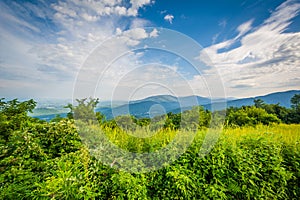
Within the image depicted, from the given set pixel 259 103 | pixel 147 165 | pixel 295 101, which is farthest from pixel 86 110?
pixel 295 101

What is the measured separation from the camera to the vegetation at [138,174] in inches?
81.2

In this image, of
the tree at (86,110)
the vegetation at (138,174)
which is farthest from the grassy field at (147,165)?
the tree at (86,110)

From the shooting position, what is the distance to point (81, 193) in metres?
2.01

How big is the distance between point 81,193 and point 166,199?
1149 mm

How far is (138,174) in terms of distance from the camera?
2.35 m

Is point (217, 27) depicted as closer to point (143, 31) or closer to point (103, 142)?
point (143, 31)

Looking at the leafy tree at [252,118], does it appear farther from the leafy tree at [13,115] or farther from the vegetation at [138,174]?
the leafy tree at [13,115]

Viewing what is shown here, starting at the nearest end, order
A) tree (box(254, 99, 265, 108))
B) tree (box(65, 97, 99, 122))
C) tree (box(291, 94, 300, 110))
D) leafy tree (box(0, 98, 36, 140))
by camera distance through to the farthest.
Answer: tree (box(65, 97, 99, 122))
leafy tree (box(0, 98, 36, 140))
tree (box(291, 94, 300, 110))
tree (box(254, 99, 265, 108))

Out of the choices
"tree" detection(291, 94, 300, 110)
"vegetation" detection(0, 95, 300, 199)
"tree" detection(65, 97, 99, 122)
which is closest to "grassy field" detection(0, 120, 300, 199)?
"vegetation" detection(0, 95, 300, 199)

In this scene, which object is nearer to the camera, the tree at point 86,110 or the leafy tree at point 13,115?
the tree at point 86,110

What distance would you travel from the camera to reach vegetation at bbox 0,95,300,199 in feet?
6.77

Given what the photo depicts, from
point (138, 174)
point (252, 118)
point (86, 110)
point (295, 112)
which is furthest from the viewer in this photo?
point (295, 112)

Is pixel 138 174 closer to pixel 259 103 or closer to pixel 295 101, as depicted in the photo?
pixel 259 103

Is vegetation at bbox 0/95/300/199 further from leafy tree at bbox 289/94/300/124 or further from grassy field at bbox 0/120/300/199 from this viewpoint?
leafy tree at bbox 289/94/300/124
